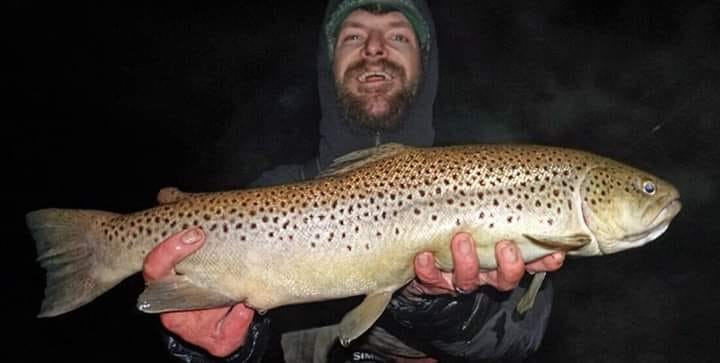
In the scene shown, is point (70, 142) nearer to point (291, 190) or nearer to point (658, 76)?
point (658, 76)

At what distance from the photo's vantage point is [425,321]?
3.03m

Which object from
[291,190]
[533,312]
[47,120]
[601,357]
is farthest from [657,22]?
[47,120]

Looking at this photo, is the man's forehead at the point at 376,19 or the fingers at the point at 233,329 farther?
the man's forehead at the point at 376,19

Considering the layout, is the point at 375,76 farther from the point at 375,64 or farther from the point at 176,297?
the point at 176,297

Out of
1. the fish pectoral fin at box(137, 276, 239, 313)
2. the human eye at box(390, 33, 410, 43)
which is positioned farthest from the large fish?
the human eye at box(390, 33, 410, 43)

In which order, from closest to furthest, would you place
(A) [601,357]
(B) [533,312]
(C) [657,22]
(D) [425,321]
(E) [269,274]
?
(E) [269,274]
(D) [425,321]
(B) [533,312]
(A) [601,357]
(C) [657,22]

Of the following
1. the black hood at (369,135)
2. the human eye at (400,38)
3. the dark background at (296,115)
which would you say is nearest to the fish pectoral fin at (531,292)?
the black hood at (369,135)

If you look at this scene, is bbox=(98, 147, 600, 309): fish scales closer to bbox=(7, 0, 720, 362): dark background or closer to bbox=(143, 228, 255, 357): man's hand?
bbox=(143, 228, 255, 357): man's hand

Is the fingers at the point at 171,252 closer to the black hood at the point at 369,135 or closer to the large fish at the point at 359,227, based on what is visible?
the large fish at the point at 359,227

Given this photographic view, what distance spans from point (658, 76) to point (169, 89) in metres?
18.9

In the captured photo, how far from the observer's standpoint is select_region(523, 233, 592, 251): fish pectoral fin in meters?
2.31

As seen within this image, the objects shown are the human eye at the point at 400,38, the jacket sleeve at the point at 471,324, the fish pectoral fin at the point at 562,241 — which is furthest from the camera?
the human eye at the point at 400,38

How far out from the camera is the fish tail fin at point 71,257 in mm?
2494

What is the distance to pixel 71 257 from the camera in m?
2.53
